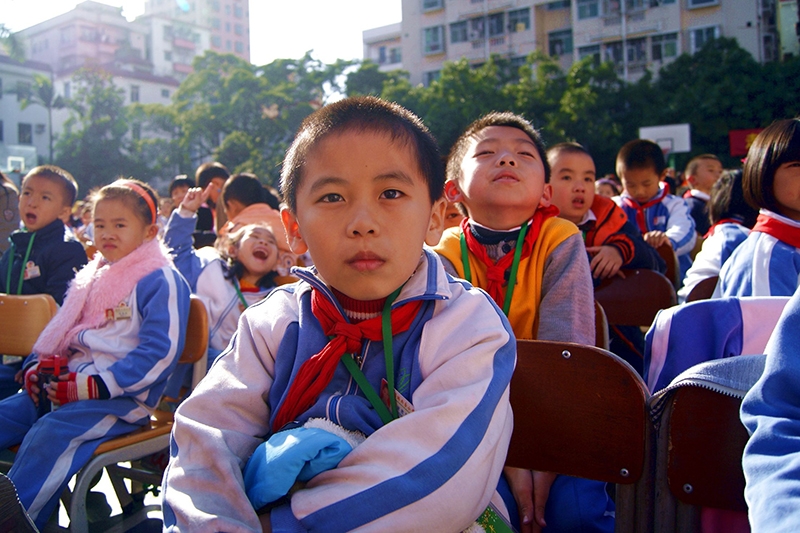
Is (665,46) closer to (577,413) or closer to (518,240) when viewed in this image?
(518,240)

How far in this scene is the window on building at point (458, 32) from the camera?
37.5 metres

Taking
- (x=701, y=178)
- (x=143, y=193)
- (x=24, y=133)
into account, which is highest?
(x=24, y=133)

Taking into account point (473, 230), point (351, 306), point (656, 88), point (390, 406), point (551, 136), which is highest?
point (656, 88)

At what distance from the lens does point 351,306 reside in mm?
1414

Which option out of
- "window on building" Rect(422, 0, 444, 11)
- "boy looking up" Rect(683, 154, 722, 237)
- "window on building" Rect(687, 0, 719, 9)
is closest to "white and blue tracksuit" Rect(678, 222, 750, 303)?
"boy looking up" Rect(683, 154, 722, 237)

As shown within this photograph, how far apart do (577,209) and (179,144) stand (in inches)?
1581

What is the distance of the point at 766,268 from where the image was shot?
7.05ft

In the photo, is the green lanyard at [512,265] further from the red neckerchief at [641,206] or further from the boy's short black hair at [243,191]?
the red neckerchief at [641,206]

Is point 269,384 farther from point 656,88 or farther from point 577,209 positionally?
point 656,88

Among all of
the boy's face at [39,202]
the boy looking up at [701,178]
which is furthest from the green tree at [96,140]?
the boy's face at [39,202]

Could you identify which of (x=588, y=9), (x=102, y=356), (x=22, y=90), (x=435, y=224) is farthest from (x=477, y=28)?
(x=435, y=224)

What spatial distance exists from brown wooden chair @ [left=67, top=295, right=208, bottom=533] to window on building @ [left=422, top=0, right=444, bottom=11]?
38942 mm

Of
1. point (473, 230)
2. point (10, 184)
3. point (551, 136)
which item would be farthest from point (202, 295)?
point (551, 136)

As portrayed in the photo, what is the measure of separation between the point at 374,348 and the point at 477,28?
3867 centimetres
